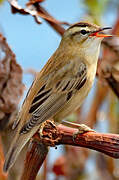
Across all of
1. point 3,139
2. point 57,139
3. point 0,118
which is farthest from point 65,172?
point 57,139

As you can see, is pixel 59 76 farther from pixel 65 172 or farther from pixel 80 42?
pixel 65 172

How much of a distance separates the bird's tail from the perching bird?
117 millimetres

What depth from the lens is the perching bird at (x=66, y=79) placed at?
8.97 ft

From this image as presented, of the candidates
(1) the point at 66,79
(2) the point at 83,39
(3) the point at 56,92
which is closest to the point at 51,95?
(3) the point at 56,92

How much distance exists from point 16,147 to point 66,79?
2.53ft

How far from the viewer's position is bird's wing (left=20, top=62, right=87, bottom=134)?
106 inches

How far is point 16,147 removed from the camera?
93.4 inches

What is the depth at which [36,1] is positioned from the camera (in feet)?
9.85

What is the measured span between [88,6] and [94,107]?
90 centimetres

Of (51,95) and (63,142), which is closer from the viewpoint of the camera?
(63,142)

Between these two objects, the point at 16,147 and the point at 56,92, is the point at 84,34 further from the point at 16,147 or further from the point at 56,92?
the point at 16,147

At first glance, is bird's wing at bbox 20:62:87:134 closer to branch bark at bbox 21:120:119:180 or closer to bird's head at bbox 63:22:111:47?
bird's head at bbox 63:22:111:47

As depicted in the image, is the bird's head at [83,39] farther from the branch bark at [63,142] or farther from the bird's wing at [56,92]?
the branch bark at [63,142]

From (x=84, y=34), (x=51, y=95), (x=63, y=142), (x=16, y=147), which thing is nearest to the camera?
(x=63, y=142)
